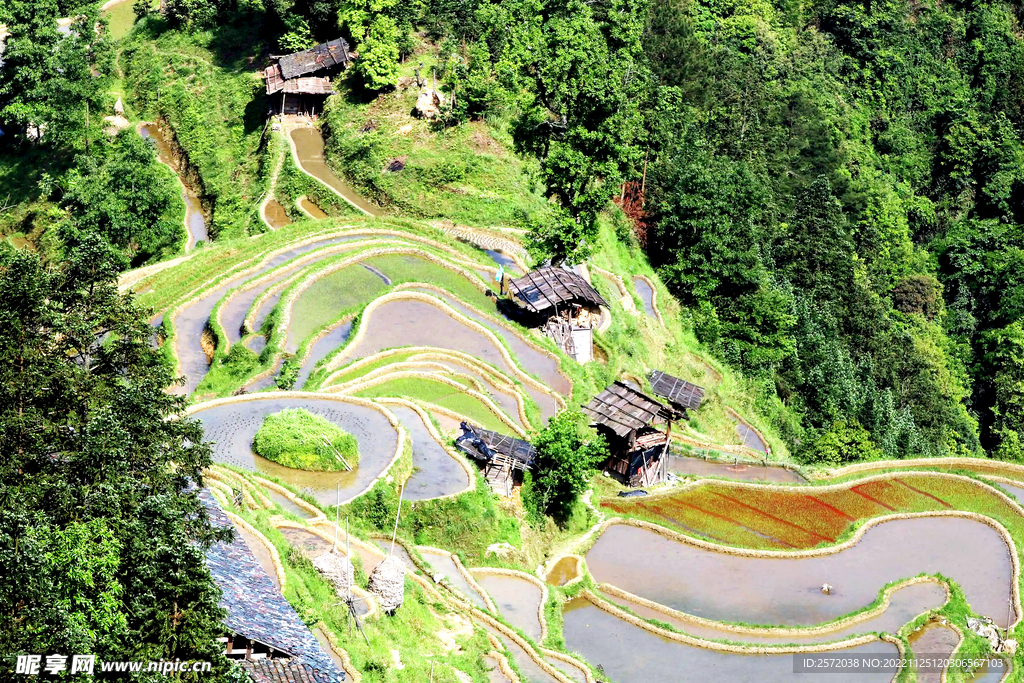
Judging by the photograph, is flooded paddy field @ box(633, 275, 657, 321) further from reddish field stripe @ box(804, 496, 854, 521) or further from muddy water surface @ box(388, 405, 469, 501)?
muddy water surface @ box(388, 405, 469, 501)

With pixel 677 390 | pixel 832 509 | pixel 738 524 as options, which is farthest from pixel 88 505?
pixel 677 390

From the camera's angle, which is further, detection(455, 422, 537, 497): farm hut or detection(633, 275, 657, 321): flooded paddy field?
detection(633, 275, 657, 321): flooded paddy field

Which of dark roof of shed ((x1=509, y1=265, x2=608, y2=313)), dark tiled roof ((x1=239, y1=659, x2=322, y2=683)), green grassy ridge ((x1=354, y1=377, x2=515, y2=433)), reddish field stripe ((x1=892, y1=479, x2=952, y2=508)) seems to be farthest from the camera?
dark roof of shed ((x1=509, y1=265, x2=608, y2=313))

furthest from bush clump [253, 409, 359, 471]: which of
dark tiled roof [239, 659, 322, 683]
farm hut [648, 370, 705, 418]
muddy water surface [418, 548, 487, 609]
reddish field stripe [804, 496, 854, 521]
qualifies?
reddish field stripe [804, 496, 854, 521]

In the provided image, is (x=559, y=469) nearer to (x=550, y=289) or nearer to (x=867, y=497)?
(x=867, y=497)

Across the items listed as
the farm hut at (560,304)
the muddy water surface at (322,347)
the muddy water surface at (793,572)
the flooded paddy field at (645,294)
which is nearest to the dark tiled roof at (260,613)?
the muddy water surface at (793,572)

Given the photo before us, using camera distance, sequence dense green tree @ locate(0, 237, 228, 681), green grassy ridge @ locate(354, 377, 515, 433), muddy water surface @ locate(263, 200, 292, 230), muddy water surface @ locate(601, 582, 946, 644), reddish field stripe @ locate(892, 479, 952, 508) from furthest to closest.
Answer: muddy water surface @ locate(263, 200, 292, 230)
reddish field stripe @ locate(892, 479, 952, 508)
green grassy ridge @ locate(354, 377, 515, 433)
muddy water surface @ locate(601, 582, 946, 644)
dense green tree @ locate(0, 237, 228, 681)
